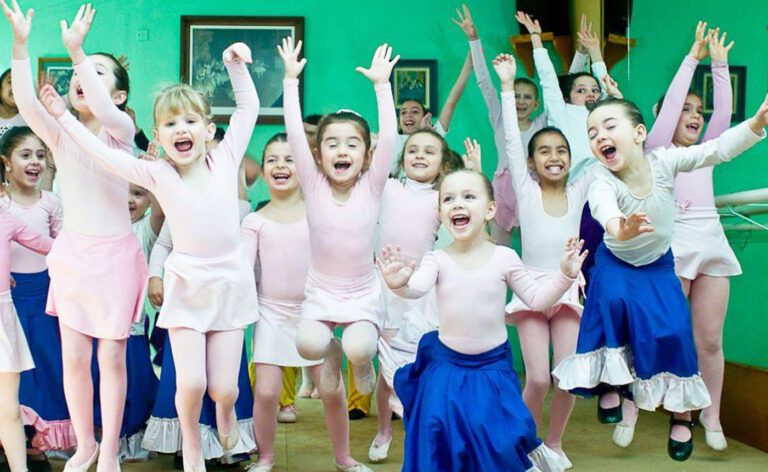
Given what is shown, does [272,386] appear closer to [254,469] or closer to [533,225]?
[254,469]


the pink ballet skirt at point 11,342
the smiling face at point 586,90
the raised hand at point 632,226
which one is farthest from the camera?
the smiling face at point 586,90

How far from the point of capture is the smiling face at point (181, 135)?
3197 millimetres

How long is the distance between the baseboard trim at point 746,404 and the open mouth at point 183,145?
238 cm

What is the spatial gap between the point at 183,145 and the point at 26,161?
0.77m

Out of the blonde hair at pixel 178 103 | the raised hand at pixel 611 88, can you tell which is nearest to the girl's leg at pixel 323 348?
the blonde hair at pixel 178 103

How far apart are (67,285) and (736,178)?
8.79 feet

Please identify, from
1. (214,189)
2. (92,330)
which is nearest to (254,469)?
(92,330)

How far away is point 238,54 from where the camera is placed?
10.7ft

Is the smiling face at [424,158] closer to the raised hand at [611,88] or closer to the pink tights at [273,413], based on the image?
the raised hand at [611,88]

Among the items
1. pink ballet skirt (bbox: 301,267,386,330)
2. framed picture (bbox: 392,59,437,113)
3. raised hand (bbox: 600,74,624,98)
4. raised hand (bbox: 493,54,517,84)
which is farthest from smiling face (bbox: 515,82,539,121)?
pink ballet skirt (bbox: 301,267,386,330)

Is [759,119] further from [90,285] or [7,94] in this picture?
[7,94]

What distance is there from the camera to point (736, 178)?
4266 millimetres

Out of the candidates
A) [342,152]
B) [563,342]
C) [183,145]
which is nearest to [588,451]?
[563,342]

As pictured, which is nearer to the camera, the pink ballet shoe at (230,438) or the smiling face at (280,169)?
the pink ballet shoe at (230,438)
